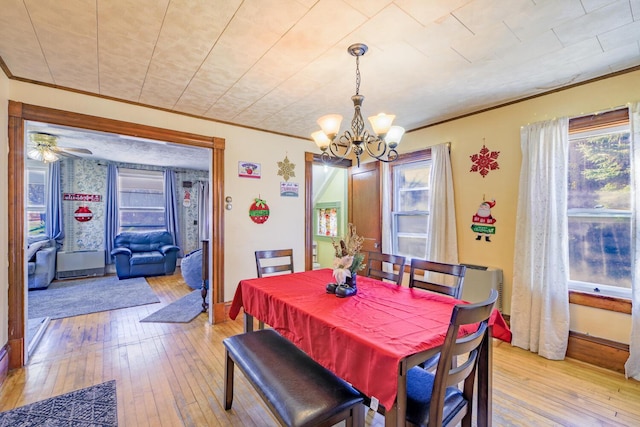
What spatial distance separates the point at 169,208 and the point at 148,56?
17.7 feet

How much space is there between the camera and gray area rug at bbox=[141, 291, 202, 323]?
3650 mm

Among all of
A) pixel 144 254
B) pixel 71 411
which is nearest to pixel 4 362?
pixel 71 411

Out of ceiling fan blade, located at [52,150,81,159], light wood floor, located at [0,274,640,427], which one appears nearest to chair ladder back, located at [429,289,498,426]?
light wood floor, located at [0,274,640,427]

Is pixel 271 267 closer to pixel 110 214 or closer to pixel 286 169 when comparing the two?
pixel 286 169

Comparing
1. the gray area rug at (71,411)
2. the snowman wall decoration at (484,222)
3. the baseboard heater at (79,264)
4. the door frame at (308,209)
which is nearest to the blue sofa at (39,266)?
the baseboard heater at (79,264)

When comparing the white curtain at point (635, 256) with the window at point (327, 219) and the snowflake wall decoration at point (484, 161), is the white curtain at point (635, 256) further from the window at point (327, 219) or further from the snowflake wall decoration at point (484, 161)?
the window at point (327, 219)

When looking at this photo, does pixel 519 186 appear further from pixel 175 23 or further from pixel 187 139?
pixel 187 139

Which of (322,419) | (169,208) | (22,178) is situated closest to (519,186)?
(322,419)

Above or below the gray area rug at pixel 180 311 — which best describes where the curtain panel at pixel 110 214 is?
above

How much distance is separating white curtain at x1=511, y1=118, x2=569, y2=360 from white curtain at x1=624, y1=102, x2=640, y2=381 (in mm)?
405

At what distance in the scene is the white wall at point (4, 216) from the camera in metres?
2.28

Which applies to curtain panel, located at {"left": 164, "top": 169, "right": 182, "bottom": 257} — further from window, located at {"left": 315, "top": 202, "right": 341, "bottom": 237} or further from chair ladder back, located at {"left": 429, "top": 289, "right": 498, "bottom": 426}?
chair ladder back, located at {"left": 429, "top": 289, "right": 498, "bottom": 426}

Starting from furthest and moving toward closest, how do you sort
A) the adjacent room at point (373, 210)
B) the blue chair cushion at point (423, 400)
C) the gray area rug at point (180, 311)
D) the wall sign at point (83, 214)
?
the wall sign at point (83, 214), the gray area rug at point (180, 311), the adjacent room at point (373, 210), the blue chair cushion at point (423, 400)

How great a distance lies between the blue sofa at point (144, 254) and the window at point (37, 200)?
134cm
